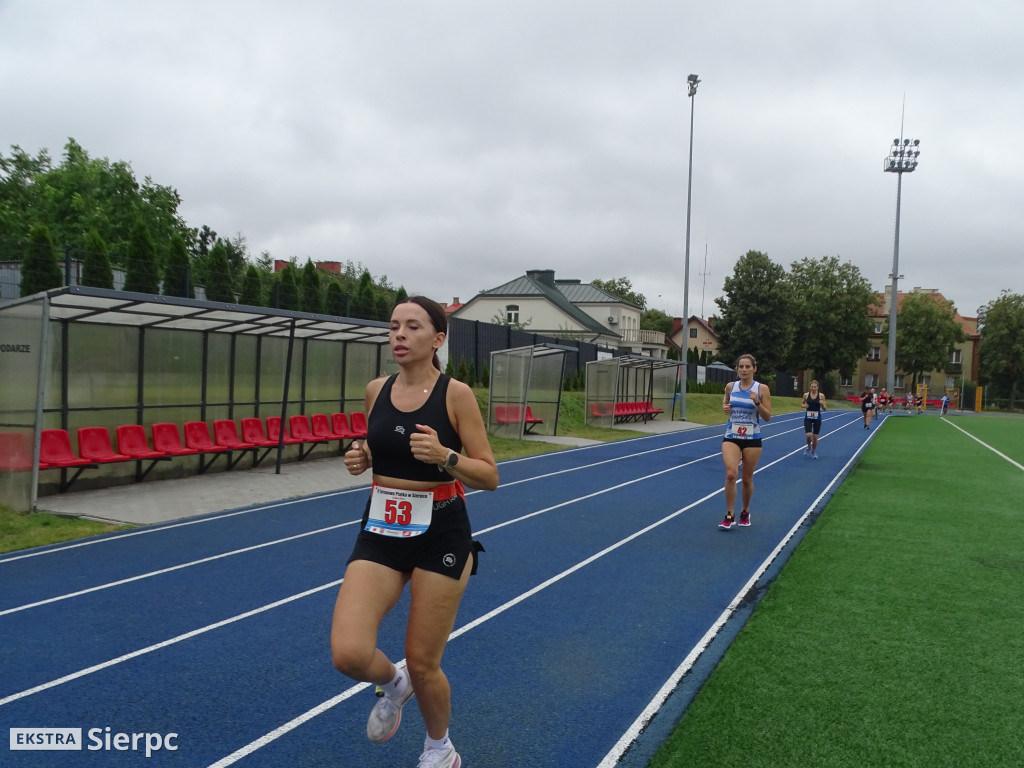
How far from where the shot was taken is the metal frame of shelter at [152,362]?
9.50m

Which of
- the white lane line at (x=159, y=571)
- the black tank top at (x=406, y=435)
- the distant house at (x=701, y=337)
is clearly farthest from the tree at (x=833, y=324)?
the black tank top at (x=406, y=435)

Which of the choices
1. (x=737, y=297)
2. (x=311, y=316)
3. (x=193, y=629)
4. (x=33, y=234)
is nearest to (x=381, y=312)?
(x=33, y=234)

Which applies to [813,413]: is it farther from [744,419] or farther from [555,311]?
[555,311]

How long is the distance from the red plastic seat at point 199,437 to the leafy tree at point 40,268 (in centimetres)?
585

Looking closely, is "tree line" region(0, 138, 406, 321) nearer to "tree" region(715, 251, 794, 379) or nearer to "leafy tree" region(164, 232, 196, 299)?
"leafy tree" region(164, 232, 196, 299)

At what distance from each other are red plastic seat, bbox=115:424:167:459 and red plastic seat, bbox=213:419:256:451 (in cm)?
153

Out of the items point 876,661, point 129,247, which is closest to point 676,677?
Result: point 876,661

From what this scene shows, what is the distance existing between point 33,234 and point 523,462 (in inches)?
496

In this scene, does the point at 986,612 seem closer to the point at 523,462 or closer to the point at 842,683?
the point at 842,683

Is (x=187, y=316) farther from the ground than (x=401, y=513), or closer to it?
farther from the ground

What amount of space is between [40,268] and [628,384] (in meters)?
21.4

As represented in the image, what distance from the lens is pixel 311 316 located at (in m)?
13.3

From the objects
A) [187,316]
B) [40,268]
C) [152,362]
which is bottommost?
[152,362]

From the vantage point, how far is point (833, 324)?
70062mm
